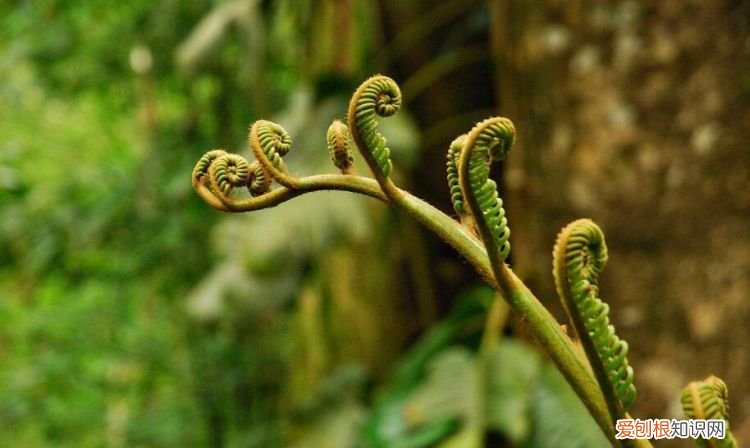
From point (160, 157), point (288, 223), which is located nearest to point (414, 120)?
point (288, 223)

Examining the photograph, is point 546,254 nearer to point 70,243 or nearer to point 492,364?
point 492,364

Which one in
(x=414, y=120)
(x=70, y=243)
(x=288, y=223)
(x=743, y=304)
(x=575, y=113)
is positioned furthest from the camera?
(x=70, y=243)

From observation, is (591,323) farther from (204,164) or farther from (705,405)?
(204,164)

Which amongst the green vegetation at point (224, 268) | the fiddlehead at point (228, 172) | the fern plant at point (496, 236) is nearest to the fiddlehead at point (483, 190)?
the fern plant at point (496, 236)

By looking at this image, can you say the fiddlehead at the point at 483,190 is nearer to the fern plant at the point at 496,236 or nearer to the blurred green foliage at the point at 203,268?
the fern plant at the point at 496,236

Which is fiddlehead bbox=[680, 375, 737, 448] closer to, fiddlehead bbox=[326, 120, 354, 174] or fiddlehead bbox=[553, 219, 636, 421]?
fiddlehead bbox=[553, 219, 636, 421]

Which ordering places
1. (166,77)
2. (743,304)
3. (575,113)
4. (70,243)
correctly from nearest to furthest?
(743,304) → (575,113) → (70,243) → (166,77)

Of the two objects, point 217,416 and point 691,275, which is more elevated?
point 217,416

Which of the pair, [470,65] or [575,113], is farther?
[470,65]
